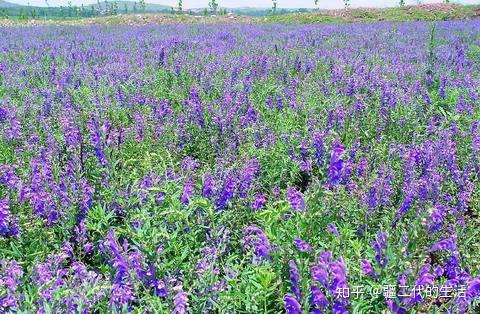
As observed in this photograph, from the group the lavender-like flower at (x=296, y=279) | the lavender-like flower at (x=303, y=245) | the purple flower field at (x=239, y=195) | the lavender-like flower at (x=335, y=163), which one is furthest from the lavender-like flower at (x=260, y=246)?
the lavender-like flower at (x=335, y=163)

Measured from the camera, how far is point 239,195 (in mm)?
3316

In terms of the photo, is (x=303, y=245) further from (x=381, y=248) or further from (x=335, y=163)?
(x=335, y=163)

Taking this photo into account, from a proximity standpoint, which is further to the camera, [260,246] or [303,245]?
[260,246]

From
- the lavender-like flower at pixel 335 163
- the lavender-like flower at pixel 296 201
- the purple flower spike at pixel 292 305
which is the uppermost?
the lavender-like flower at pixel 335 163

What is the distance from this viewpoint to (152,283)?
7.91 ft

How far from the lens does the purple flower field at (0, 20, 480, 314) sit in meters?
2.26

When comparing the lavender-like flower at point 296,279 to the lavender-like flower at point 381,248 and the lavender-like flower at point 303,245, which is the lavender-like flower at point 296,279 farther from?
the lavender-like flower at point 381,248

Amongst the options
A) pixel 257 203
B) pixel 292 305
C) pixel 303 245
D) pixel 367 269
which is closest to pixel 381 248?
pixel 367 269

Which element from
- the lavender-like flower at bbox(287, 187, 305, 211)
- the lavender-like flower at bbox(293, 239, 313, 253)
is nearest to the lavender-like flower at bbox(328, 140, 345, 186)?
the lavender-like flower at bbox(287, 187, 305, 211)

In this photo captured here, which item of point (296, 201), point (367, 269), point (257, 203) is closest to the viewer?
point (367, 269)

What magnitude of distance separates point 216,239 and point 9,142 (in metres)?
2.82

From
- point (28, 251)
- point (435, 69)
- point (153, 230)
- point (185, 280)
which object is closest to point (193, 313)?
point (185, 280)

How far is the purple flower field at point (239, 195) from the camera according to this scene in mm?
2264

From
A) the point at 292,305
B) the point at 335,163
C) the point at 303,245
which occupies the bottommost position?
the point at 292,305
